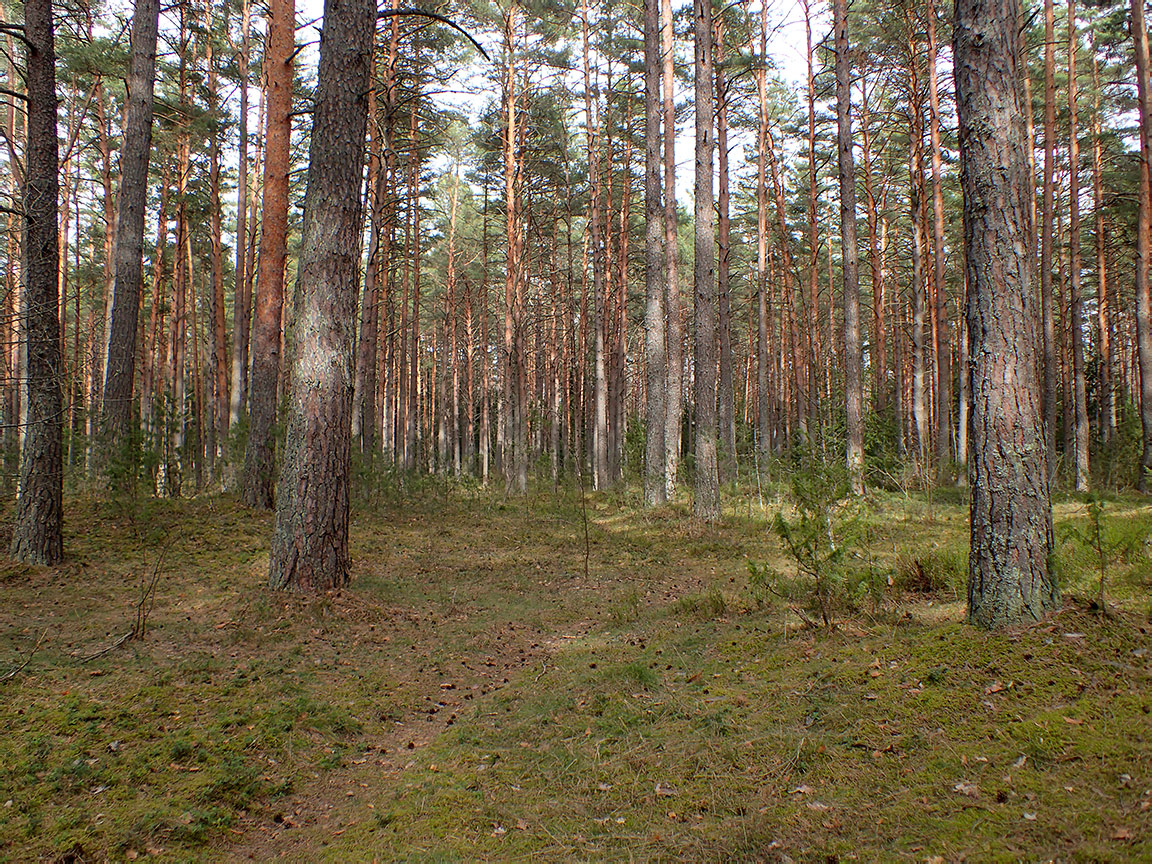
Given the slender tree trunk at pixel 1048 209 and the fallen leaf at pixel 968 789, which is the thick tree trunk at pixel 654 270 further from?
the fallen leaf at pixel 968 789

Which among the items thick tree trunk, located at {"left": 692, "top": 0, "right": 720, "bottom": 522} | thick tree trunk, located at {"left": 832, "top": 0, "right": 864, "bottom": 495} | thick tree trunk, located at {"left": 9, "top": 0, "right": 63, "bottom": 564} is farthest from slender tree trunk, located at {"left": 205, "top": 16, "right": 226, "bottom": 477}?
thick tree trunk, located at {"left": 832, "top": 0, "right": 864, "bottom": 495}

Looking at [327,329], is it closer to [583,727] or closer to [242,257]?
[583,727]

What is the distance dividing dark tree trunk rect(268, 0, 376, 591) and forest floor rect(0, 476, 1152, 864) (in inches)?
24.0

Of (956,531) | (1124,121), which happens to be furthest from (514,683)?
(1124,121)

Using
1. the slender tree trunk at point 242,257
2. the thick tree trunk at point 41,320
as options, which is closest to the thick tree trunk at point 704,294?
the thick tree trunk at point 41,320

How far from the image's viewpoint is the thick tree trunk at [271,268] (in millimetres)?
10078

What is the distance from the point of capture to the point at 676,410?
1351 cm

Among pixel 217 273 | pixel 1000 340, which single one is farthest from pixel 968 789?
pixel 217 273

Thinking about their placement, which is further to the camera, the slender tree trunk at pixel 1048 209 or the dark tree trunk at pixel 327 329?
the slender tree trunk at pixel 1048 209

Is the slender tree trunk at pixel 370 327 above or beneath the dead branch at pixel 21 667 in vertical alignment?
above

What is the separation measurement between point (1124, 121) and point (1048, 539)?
2730 centimetres

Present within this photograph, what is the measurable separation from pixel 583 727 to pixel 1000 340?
10.8 feet

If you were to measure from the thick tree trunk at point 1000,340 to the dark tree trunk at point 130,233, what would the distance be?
10403 millimetres

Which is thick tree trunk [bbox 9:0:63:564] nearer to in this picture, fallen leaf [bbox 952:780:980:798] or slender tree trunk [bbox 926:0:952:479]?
fallen leaf [bbox 952:780:980:798]
